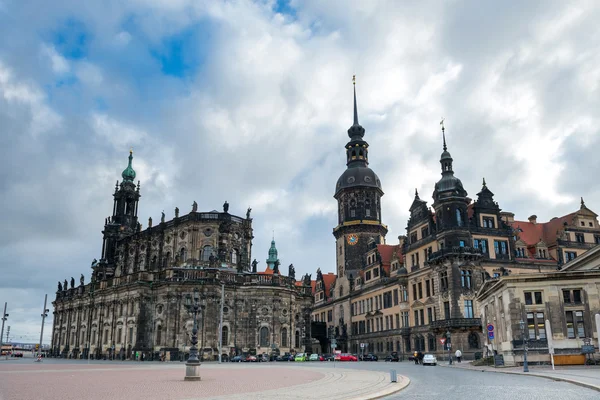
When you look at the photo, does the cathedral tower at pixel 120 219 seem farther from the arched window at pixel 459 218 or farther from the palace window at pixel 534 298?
the palace window at pixel 534 298

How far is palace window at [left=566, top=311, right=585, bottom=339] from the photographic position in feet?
111

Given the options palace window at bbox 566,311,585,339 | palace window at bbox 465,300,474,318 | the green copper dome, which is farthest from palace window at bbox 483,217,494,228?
the green copper dome

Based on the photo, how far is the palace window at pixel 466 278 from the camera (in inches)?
2210

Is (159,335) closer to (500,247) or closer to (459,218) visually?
(459,218)

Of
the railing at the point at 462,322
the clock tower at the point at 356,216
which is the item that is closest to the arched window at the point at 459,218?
the railing at the point at 462,322

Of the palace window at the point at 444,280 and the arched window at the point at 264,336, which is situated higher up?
the palace window at the point at 444,280

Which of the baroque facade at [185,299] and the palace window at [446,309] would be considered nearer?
the palace window at [446,309]

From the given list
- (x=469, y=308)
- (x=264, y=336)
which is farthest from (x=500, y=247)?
(x=264, y=336)

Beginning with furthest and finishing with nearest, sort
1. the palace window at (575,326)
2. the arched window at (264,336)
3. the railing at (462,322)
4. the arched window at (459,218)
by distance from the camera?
the arched window at (264,336) < the arched window at (459,218) < the railing at (462,322) < the palace window at (575,326)

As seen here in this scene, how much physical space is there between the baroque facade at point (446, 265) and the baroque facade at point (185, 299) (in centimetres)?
863

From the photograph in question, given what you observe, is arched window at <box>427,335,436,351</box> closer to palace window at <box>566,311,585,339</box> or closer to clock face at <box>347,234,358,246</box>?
palace window at <box>566,311,585,339</box>

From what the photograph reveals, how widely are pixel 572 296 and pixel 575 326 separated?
1953mm

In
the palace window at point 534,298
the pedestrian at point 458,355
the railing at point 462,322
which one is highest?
the palace window at point 534,298

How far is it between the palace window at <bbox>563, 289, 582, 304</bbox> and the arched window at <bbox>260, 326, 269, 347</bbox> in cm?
3871
